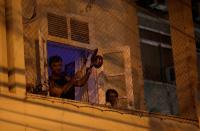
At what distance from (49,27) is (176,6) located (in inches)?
91.5

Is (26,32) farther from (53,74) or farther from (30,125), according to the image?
(30,125)

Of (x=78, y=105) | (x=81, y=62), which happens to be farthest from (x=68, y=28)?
(x=78, y=105)

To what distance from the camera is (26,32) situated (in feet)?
32.8

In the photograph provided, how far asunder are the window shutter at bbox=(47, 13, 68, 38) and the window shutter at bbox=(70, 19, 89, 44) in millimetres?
155

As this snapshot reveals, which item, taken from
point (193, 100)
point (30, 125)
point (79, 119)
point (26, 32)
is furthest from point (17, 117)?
point (193, 100)

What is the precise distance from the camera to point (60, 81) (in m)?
9.25

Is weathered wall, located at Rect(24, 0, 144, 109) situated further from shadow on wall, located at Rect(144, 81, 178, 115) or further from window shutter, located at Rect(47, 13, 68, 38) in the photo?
shadow on wall, located at Rect(144, 81, 178, 115)

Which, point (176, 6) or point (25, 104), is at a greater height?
point (176, 6)

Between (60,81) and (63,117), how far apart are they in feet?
2.93

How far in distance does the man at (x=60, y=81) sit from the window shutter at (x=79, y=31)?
1305mm

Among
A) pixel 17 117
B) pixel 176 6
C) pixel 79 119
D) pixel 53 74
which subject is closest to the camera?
pixel 17 117

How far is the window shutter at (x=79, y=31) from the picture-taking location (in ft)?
34.7

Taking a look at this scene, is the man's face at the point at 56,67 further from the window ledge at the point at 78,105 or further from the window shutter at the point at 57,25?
the window shutter at the point at 57,25

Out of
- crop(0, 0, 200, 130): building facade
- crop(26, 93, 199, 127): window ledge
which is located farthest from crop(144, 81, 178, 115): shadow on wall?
crop(26, 93, 199, 127): window ledge
